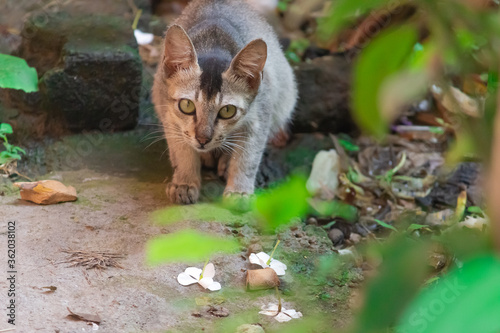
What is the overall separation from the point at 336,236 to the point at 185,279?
1343mm

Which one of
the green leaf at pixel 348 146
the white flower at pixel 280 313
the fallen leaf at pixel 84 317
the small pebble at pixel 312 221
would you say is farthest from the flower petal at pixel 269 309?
the green leaf at pixel 348 146

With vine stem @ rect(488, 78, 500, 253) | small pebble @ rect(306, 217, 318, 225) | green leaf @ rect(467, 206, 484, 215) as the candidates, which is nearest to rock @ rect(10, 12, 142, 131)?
small pebble @ rect(306, 217, 318, 225)

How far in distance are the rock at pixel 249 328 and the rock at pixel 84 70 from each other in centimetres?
252

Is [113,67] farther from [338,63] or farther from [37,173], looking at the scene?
[338,63]

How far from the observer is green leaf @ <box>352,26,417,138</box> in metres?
0.73

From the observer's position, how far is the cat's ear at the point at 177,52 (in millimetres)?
2992

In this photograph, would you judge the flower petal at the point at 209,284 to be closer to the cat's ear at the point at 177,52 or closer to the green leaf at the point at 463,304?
the cat's ear at the point at 177,52

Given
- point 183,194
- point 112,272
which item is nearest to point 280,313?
point 112,272

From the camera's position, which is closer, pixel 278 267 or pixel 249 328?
pixel 249 328

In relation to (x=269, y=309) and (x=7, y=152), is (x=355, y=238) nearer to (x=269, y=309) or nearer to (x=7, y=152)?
(x=269, y=309)

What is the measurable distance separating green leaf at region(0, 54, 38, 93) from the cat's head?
89 cm

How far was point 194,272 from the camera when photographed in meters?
2.64

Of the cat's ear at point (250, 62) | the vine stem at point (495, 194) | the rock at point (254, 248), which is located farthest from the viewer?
the cat's ear at point (250, 62)

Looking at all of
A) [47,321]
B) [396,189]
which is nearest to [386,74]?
[47,321]
